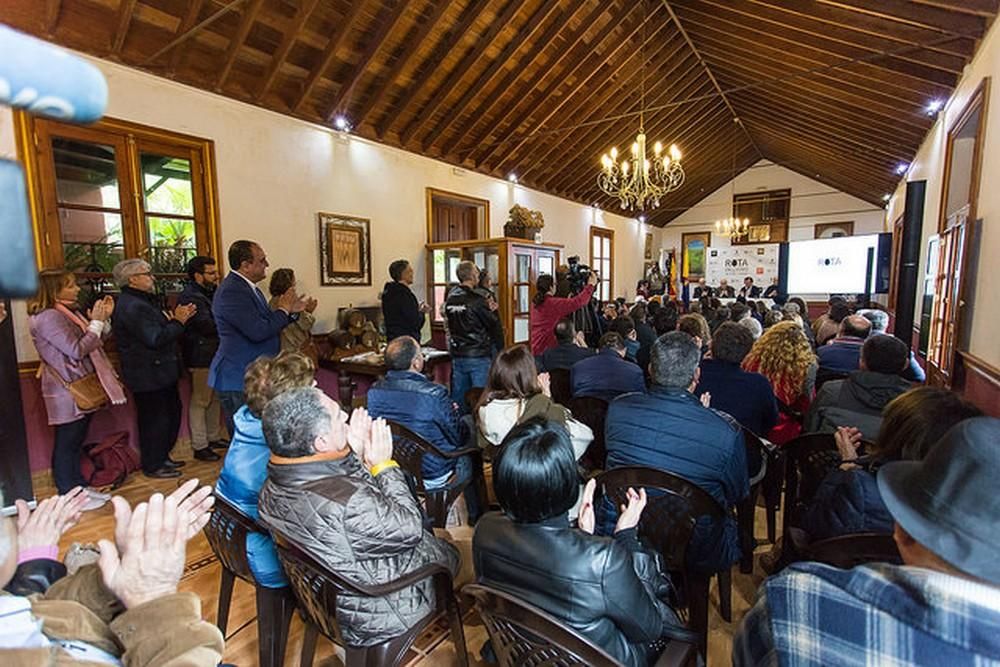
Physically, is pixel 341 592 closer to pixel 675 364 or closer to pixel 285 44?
pixel 675 364

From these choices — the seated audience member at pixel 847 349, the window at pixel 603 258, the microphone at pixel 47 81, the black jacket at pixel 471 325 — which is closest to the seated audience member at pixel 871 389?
the seated audience member at pixel 847 349

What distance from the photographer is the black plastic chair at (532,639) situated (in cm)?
95

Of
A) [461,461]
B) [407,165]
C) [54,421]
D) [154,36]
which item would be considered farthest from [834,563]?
[407,165]

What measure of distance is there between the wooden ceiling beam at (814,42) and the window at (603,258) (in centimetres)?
461

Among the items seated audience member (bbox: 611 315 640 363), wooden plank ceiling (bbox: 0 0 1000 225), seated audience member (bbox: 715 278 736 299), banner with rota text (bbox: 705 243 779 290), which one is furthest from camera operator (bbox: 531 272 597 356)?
banner with rota text (bbox: 705 243 779 290)

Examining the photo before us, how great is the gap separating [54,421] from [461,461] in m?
2.40

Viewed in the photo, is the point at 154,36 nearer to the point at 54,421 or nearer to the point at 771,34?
the point at 54,421

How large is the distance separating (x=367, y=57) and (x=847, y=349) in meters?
4.11

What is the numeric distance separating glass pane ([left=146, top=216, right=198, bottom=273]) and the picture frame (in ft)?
3.68

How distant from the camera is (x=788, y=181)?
36.2 ft

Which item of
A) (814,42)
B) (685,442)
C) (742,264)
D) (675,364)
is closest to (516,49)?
(814,42)

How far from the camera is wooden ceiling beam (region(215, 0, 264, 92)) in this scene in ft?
11.0

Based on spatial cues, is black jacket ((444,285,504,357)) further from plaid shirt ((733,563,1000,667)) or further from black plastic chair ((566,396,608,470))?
plaid shirt ((733,563,1000,667))

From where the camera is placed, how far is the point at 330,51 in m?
3.87
